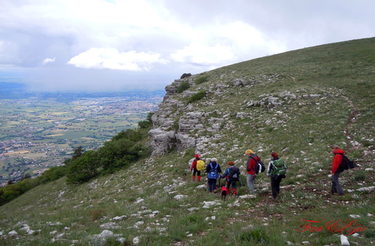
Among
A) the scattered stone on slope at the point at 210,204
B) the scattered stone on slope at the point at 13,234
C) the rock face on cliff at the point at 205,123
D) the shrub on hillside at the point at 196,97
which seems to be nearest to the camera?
the scattered stone on slope at the point at 13,234

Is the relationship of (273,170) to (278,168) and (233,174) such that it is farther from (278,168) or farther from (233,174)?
(233,174)

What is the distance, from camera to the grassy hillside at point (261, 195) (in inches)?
251

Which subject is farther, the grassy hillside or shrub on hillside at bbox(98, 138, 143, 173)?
A: shrub on hillside at bbox(98, 138, 143, 173)

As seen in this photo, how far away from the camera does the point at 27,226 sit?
9500 millimetres

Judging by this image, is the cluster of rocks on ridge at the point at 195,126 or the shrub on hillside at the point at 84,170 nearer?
the cluster of rocks on ridge at the point at 195,126

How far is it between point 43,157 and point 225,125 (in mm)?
119159

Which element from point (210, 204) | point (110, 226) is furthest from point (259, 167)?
point (110, 226)

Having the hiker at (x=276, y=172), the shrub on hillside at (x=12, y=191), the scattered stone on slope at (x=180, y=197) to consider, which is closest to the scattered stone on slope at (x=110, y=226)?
the scattered stone on slope at (x=180, y=197)

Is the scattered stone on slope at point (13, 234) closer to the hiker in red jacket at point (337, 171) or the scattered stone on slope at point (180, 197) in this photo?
the scattered stone on slope at point (180, 197)

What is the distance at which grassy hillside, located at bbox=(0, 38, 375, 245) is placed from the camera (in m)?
6.38

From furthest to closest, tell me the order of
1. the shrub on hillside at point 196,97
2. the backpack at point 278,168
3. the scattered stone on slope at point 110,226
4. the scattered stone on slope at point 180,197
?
the shrub on hillside at point 196,97, the scattered stone on slope at point 180,197, the backpack at point 278,168, the scattered stone on slope at point 110,226

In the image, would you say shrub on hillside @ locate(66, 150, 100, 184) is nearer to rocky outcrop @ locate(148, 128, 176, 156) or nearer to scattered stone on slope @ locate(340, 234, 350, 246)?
rocky outcrop @ locate(148, 128, 176, 156)

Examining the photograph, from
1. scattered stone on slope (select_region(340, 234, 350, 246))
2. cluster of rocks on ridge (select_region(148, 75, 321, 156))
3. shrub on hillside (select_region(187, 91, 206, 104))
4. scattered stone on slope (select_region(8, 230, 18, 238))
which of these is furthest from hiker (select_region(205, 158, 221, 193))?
shrub on hillside (select_region(187, 91, 206, 104))

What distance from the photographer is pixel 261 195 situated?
9.97 metres
